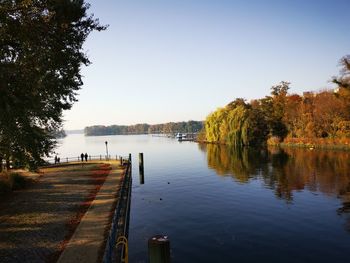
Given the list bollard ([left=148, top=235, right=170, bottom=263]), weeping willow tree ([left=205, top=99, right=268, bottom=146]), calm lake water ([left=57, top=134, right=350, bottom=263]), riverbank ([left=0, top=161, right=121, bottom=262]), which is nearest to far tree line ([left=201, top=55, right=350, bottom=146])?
weeping willow tree ([left=205, top=99, right=268, bottom=146])

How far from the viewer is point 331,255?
1770 centimetres

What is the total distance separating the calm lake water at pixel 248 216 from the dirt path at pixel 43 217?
4128 millimetres

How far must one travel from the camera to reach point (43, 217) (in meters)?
21.7

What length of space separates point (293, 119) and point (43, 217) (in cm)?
8309

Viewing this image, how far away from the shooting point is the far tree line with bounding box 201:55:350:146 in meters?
73.4

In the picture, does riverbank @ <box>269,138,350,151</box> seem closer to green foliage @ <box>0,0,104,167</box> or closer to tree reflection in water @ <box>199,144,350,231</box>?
tree reflection in water @ <box>199,144,350,231</box>

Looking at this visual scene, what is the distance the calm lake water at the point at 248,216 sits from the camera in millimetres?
18547

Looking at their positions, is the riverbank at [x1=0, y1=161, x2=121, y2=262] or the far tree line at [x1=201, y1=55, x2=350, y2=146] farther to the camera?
the far tree line at [x1=201, y1=55, x2=350, y2=146]

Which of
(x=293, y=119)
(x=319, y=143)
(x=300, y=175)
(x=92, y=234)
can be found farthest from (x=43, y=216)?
(x=293, y=119)

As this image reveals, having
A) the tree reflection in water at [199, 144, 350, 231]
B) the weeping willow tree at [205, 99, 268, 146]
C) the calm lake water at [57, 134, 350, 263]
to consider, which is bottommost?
the calm lake water at [57, 134, 350, 263]

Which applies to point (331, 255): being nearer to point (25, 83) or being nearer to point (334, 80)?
point (25, 83)

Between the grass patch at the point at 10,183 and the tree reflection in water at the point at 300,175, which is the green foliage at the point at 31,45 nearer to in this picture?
the grass patch at the point at 10,183

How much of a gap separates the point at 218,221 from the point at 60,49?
16.0 metres

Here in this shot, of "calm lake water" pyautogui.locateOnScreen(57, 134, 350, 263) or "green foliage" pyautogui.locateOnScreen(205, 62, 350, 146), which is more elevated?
"green foliage" pyautogui.locateOnScreen(205, 62, 350, 146)
